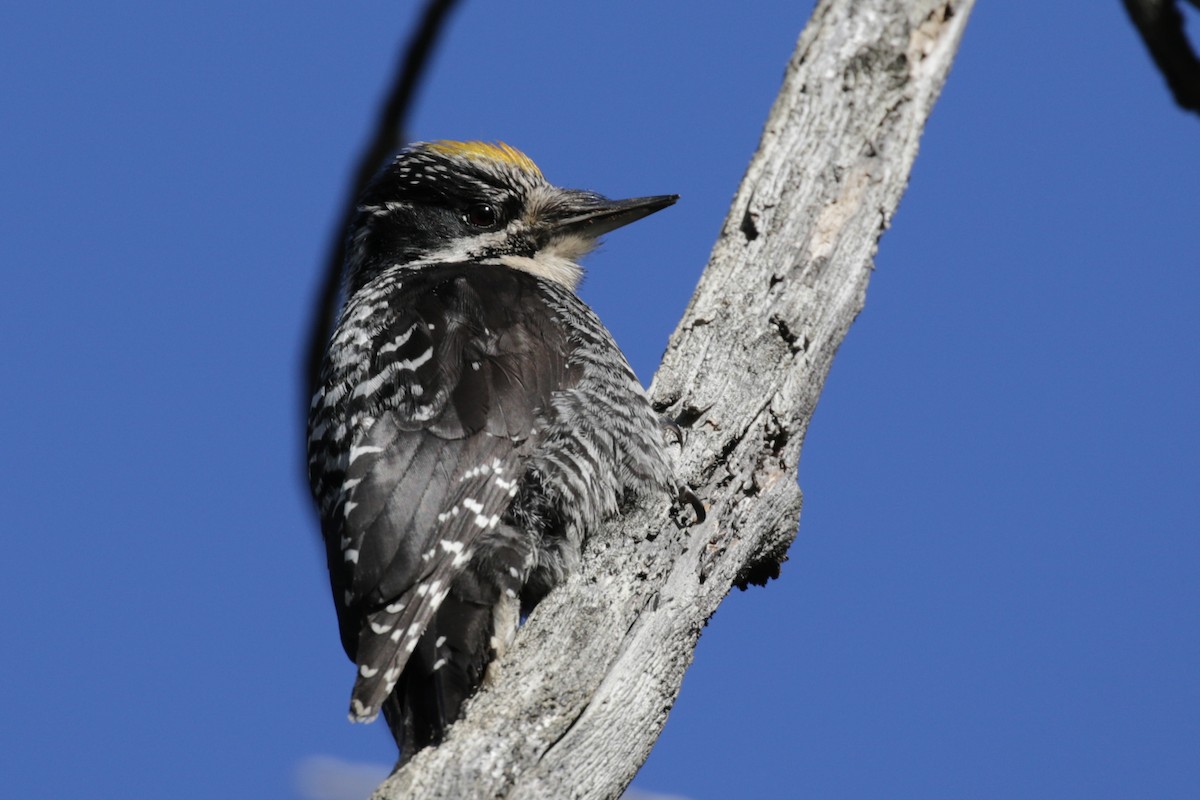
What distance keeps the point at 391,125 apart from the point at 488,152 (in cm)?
115

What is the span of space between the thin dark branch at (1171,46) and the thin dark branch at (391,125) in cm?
204

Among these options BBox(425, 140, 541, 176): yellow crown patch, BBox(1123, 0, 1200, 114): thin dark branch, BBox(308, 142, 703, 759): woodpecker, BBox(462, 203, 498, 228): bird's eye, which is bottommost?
BBox(308, 142, 703, 759): woodpecker

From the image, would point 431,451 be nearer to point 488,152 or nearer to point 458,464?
point 458,464

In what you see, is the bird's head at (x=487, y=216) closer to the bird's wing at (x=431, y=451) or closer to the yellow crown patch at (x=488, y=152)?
the yellow crown patch at (x=488, y=152)

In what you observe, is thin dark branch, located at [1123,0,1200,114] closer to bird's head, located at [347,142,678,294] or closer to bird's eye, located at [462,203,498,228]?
bird's head, located at [347,142,678,294]

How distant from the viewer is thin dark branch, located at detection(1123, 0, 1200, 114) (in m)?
3.46

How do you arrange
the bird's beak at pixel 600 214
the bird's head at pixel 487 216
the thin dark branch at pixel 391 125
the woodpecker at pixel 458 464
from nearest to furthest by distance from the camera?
the woodpecker at pixel 458 464 < the thin dark branch at pixel 391 125 < the bird's beak at pixel 600 214 < the bird's head at pixel 487 216

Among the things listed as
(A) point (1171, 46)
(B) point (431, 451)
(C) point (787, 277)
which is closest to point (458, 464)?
(B) point (431, 451)

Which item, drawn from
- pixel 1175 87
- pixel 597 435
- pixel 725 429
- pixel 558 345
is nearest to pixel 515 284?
pixel 558 345

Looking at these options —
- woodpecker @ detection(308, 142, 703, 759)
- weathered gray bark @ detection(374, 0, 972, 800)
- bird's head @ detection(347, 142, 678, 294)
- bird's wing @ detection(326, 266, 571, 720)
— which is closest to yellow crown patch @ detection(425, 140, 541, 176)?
bird's head @ detection(347, 142, 678, 294)

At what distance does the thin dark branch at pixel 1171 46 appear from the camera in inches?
136

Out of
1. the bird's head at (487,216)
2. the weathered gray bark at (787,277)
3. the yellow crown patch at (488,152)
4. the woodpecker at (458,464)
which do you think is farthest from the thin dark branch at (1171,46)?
the yellow crown patch at (488,152)

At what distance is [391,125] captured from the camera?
12.8 feet

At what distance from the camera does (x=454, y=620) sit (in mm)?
3389
